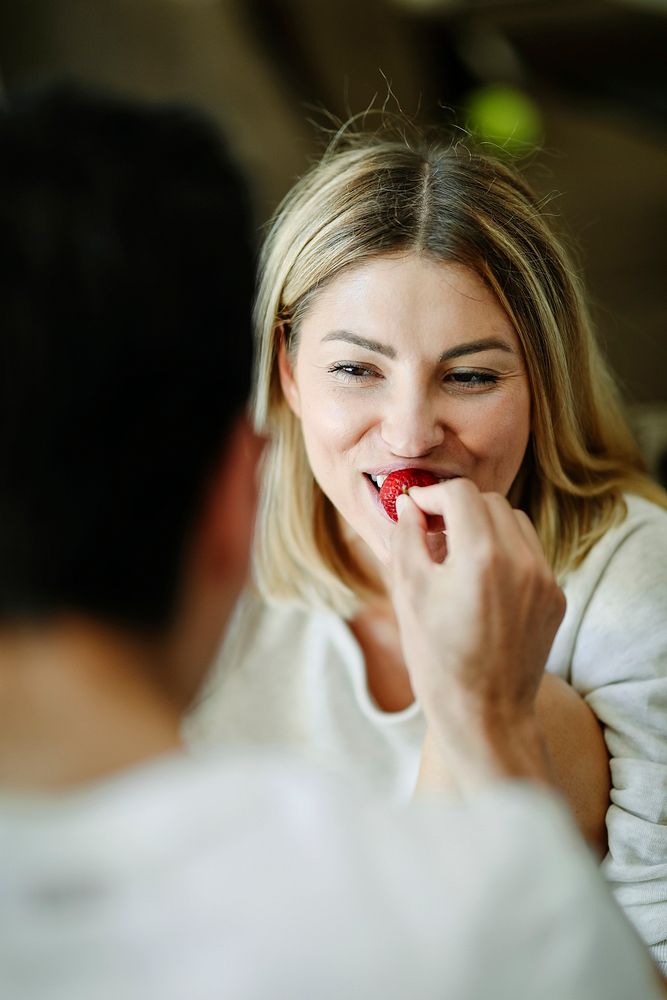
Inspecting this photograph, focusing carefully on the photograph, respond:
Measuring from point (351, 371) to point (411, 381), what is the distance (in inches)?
3.6

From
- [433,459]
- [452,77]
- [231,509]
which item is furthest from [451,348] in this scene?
[452,77]

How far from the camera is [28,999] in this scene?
0.55 m

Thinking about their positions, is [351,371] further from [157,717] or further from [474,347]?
[157,717]

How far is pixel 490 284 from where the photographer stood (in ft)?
4.18

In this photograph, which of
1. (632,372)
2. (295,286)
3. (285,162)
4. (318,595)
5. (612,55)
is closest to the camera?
(295,286)

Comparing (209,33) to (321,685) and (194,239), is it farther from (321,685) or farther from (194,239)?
(194,239)

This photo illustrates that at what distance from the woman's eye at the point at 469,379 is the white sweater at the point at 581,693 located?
28cm

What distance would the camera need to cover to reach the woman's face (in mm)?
1249

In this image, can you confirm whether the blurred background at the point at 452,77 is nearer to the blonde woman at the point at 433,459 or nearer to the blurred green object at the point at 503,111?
the blurred green object at the point at 503,111

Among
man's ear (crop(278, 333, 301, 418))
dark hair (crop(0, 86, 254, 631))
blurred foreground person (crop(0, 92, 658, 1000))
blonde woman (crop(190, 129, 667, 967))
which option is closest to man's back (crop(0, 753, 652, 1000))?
blurred foreground person (crop(0, 92, 658, 1000))

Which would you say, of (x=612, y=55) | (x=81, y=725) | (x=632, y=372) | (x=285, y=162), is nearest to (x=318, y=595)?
(x=81, y=725)

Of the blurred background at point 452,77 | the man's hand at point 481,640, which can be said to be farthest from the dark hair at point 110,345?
the blurred background at point 452,77

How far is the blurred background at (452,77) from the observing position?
9.91 ft

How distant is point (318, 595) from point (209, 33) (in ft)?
7.25
